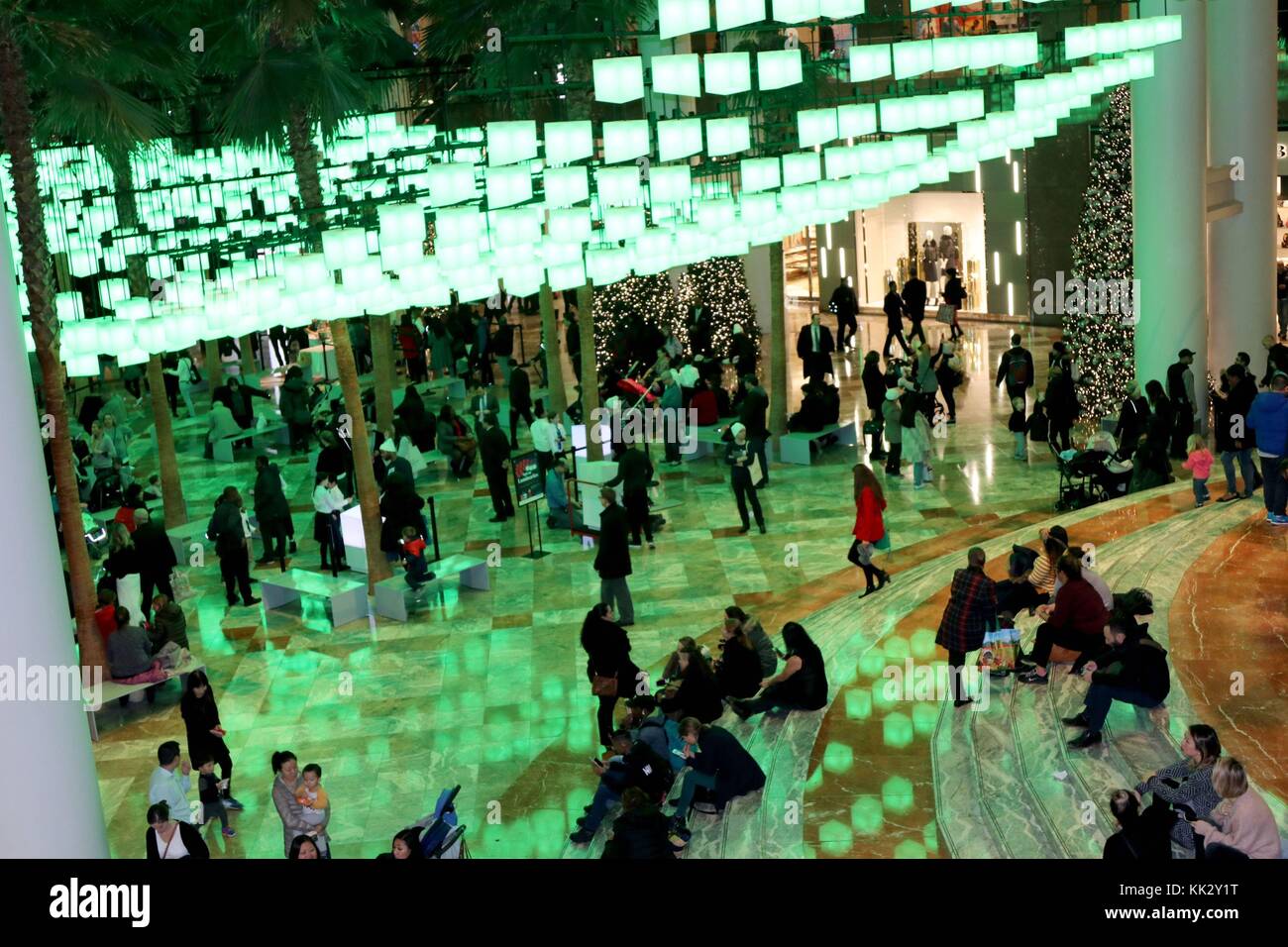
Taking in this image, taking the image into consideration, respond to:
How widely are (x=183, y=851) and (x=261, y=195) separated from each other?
1327cm

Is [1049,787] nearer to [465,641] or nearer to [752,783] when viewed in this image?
[752,783]

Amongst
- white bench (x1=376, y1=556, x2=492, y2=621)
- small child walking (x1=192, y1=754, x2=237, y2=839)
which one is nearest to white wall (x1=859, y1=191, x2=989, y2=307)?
white bench (x1=376, y1=556, x2=492, y2=621)

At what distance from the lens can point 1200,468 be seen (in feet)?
50.5

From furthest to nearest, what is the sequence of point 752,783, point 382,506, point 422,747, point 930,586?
→ point 382,506 < point 930,586 < point 422,747 < point 752,783

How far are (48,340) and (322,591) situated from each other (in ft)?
11.7

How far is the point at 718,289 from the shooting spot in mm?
26781

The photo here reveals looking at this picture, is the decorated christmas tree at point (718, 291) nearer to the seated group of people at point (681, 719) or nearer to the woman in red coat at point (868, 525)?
the woman in red coat at point (868, 525)

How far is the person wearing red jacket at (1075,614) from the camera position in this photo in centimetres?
1088

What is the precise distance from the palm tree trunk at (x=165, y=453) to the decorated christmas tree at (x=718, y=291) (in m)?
10.1

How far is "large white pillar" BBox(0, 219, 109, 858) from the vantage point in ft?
15.5

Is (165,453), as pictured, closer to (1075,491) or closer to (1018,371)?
(1075,491)

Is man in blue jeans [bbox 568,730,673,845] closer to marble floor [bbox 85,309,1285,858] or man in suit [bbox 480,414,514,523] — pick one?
marble floor [bbox 85,309,1285,858]

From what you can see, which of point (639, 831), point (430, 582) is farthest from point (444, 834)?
point (430, 582)
